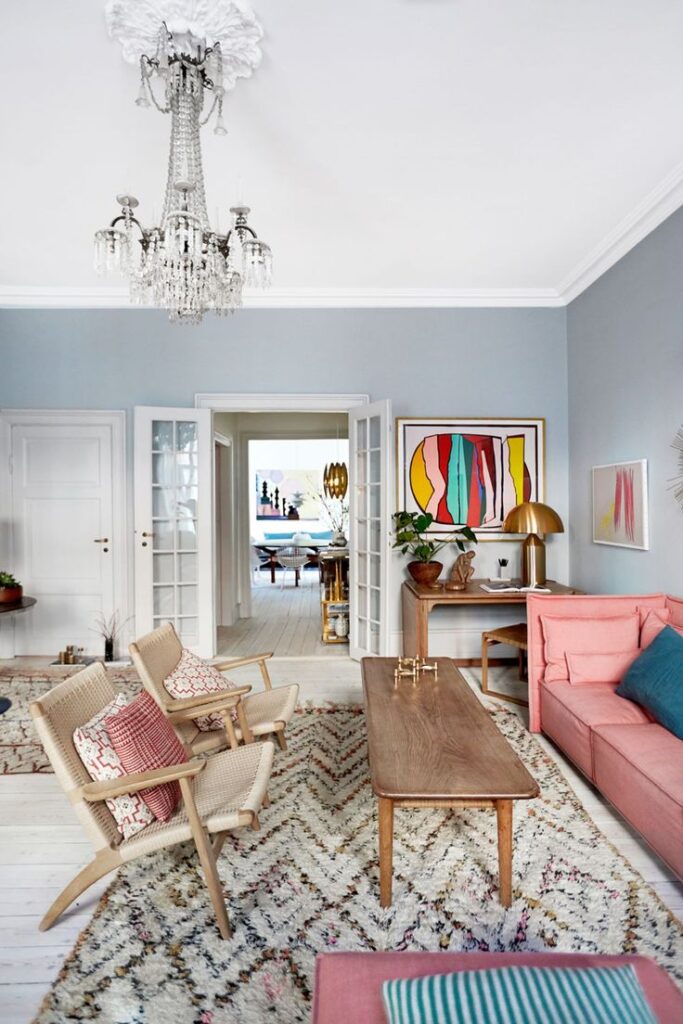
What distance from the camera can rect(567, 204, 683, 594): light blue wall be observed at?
10.7 feet

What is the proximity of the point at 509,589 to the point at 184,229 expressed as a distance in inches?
125

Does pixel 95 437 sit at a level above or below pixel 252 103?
below

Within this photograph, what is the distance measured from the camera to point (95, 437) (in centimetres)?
486

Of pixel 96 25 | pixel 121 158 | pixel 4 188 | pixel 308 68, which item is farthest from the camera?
pixel 4 188

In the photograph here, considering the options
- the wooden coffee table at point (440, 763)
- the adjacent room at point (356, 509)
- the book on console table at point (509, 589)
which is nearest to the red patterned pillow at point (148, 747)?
the adjacent room at point (356, 509)

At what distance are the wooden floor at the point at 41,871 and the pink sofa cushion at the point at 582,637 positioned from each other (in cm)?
47

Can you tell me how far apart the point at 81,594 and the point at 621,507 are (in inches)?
171

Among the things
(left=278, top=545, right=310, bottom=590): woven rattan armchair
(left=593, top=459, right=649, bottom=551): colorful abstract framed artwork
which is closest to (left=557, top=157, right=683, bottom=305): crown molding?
(left=593, top=459, right=649, bottom=551): colorful abstract framed artwork

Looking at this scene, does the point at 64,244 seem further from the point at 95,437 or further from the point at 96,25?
the point at 96,25

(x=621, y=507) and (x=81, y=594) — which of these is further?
(x=81, y=594)

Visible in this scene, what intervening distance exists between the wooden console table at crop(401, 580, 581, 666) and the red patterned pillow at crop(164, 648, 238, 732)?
1527 millimetres

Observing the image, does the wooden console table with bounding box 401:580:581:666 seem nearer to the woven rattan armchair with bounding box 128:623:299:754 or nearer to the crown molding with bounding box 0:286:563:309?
the woven rattan armchair with bounding box 128:623:299:754

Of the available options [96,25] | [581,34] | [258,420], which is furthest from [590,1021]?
[258,420]

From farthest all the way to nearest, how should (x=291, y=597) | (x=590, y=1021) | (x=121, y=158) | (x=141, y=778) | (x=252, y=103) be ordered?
(x=291, y=597)
(x=121, y=158)
(x=252, y=103)
(x=141, y=778)
(x=590, y=1021)
